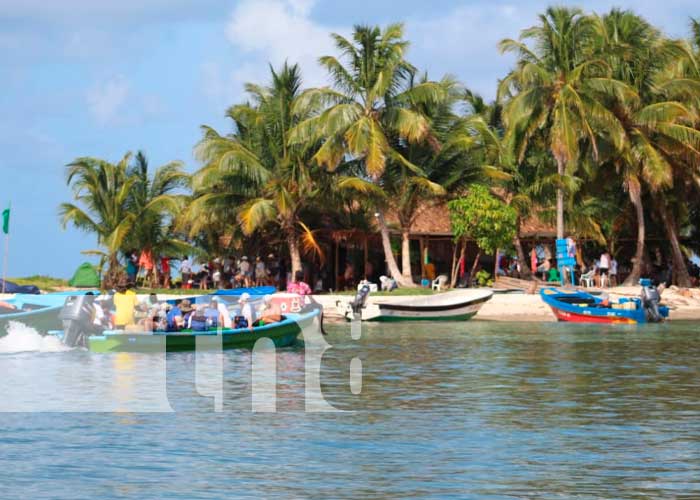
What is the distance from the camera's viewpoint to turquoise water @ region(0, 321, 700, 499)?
1058cm

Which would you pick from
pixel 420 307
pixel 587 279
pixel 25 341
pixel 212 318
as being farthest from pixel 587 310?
pixel 25 341

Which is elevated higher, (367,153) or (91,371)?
(367,153)

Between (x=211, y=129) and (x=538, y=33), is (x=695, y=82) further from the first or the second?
(x=211, y=129)

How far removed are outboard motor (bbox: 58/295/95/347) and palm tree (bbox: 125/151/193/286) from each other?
1738cm

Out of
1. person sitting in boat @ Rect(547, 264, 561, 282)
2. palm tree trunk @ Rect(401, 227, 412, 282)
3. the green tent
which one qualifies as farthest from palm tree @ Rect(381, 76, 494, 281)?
the green tent

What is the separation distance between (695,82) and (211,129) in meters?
16.5

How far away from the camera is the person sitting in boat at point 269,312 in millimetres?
23672

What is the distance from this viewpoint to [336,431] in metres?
13.5

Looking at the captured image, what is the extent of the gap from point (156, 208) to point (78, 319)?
716 inches

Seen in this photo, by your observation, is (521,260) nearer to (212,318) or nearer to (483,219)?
(483,219)

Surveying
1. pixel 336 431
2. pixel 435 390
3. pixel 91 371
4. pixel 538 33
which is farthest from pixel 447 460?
pixel 538 33

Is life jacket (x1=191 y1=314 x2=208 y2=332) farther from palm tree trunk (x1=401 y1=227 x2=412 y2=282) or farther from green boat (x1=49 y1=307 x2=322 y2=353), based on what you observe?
palm tree trunk (x1=401 y1=227 x2=412 y2=282)

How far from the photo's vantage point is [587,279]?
1591 inches

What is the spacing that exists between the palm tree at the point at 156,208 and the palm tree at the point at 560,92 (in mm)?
11973
